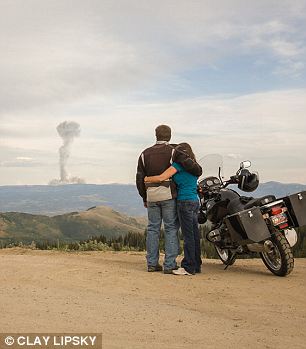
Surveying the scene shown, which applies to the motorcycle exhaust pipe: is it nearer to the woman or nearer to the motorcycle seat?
the motorcycle seat

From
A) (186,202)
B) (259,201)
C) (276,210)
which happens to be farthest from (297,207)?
(186,202)

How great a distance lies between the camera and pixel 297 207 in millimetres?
8742

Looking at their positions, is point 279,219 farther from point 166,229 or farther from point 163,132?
point 163,132

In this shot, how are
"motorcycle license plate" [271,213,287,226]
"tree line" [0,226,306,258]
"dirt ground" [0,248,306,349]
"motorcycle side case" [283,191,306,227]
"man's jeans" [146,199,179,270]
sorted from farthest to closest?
"tree line" [0,226,306,258]
"man's jeans" [146,199,179,270]
"motorcycle side case" [283,191,306,227]
"motorcycle license plate" [271,213,287,226]
"dirt ground" [0,248,306,349]

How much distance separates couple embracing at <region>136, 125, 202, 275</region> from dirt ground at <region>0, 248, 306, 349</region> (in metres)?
0.51

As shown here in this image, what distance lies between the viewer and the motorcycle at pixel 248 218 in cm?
846

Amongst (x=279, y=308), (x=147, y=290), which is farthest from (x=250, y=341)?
(x=147, y=290)

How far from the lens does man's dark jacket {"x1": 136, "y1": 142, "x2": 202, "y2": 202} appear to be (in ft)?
28.7

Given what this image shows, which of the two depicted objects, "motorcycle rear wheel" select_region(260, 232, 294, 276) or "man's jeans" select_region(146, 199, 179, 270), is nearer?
"motorcycle rear wheel" select_region(260, 232, 294, 276)

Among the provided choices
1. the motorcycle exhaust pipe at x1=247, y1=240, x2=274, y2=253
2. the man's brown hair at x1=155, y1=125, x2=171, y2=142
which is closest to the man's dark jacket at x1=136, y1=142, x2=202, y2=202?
the man's brown hair at x1=155, y1=125, x2=171, y2=142

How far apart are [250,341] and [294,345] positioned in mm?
385

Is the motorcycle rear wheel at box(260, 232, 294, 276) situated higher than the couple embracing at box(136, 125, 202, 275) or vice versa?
the couple embracing at box(136, 125, 202, 275)

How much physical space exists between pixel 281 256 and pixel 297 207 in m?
0.82

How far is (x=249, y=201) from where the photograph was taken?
29.8 feet
